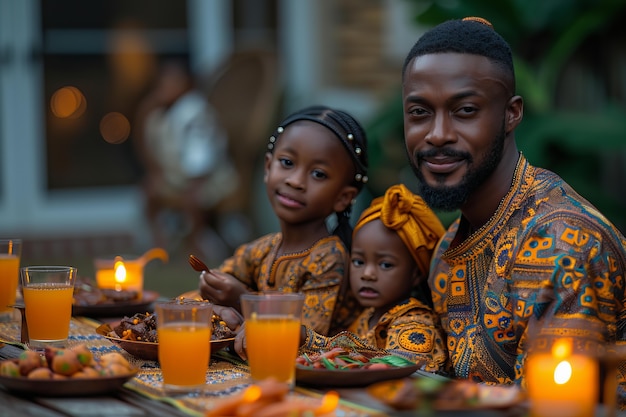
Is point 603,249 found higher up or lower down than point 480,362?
higher up

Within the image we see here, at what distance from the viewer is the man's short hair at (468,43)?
307 centimetres

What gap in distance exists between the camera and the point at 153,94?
9352 mm

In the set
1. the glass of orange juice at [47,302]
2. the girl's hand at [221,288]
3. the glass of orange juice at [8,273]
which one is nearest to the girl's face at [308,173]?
the girl's hand at [221,288]

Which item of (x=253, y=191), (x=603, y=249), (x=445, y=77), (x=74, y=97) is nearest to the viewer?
Answer: (x=603, y=249)

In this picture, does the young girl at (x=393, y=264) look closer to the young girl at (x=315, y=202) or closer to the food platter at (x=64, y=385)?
the young girl at (x=315, y=202)

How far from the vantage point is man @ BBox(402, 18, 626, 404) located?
9.38 feet

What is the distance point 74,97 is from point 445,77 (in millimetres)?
7319

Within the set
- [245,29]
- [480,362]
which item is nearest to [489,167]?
[480,362]

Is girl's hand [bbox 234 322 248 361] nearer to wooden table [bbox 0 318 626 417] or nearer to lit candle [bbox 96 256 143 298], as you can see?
wooden table [bbox 0 318 626 417]

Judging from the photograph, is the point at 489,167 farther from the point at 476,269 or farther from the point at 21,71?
the point at 21,71

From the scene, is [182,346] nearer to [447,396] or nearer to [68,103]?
[447,396]

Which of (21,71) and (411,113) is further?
(21,71)

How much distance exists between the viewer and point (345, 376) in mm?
2678

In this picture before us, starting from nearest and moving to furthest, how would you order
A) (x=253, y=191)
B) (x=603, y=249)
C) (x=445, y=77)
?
(x=603, y=249) → (x=445, y=77) → (x=253, y=191)
